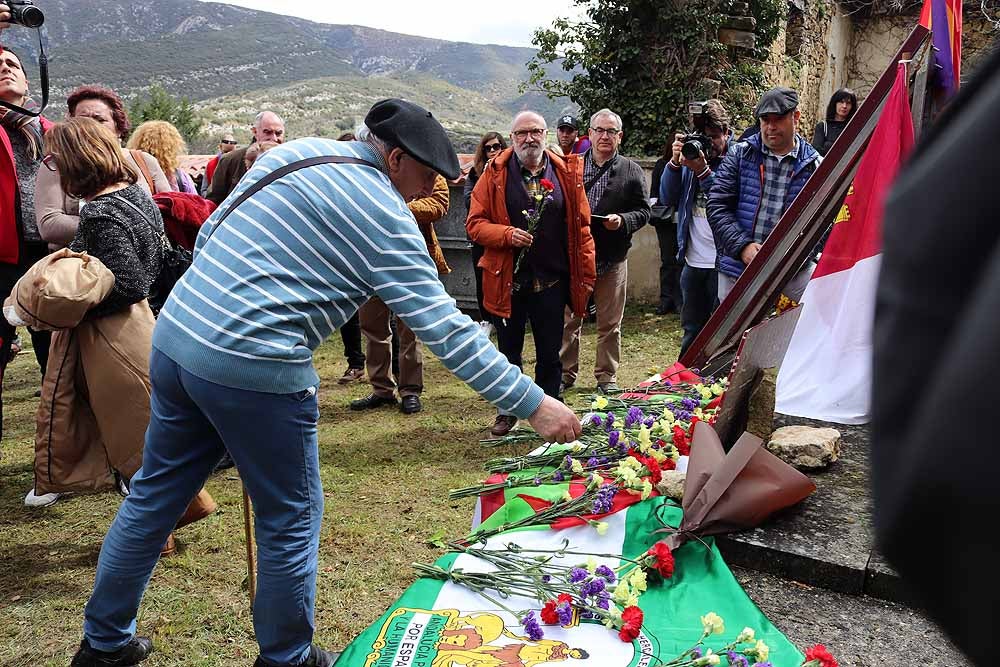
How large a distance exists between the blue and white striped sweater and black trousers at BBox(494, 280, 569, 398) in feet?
8.69

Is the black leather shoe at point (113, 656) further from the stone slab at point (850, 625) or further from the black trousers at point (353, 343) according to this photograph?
the black trousers at point (353, 343)

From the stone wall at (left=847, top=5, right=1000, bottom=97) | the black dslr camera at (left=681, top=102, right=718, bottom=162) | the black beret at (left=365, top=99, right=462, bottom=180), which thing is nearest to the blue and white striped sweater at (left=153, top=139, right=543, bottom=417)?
the black beret at (left=365, top=99, right=462, bottom=180)

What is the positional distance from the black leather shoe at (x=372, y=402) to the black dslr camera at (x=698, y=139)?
2792 millimetres

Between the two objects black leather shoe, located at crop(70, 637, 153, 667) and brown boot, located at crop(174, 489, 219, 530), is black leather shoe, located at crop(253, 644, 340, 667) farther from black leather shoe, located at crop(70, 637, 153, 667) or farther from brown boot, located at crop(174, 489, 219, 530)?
brown boot, located at crop(174, 489, 219, 530)

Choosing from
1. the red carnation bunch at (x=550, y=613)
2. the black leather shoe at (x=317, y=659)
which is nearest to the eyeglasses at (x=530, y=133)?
the red carnation bunch at (x=550, y=613)

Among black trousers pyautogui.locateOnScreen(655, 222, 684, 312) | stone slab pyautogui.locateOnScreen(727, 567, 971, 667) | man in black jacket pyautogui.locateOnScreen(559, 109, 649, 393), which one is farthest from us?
black trousers pyautogui.locateOnScreen(655, 222, 684, 312)

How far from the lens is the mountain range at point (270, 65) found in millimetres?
46594

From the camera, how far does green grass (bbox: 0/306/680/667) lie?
3014 millimetres

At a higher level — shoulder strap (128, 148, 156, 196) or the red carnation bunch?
shoulder strap (128, 148, 156, 196)

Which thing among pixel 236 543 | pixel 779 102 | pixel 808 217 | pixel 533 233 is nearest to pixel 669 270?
pixel 533 233

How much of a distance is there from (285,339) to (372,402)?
3.67 metres

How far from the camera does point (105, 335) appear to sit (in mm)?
3344

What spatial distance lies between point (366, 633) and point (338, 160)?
1.47 metres

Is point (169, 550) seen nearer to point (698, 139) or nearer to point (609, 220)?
point (609, 220)
